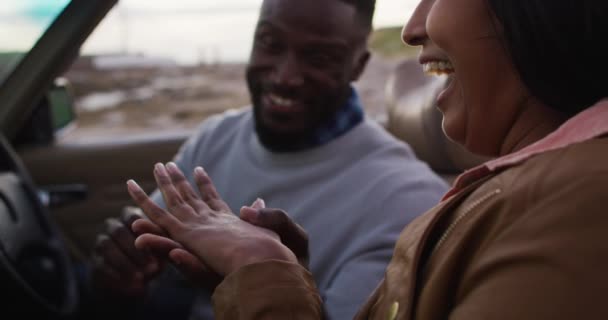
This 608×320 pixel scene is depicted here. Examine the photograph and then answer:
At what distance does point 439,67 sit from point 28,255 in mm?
1308

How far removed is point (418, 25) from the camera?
103 cm

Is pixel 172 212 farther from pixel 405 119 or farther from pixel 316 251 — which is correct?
pixel 405 119

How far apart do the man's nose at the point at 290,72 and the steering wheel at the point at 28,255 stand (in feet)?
2.42

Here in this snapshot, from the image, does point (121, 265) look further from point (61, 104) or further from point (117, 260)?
point (61, 104)

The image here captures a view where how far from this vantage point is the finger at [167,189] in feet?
3.56

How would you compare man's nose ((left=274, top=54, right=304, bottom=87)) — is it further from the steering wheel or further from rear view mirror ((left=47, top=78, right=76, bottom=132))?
rear view mirror ((left=47, top=78, right=76, bottom=132))

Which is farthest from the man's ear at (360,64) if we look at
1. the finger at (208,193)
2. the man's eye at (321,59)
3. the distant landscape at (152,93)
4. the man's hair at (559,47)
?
the man's hair at (559,47)

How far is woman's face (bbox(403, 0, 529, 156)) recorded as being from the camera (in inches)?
35.1

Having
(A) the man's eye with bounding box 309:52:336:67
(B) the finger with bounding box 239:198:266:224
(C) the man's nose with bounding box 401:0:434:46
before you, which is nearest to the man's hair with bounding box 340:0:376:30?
(A) the man's eye with bounding box 309:52:336:67

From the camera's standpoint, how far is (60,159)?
2.71 m

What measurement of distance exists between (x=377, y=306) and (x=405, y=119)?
1.34m

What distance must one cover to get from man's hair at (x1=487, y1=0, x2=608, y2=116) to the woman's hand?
38 cm

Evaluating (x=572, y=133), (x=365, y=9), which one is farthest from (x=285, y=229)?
(x=365, y=9)

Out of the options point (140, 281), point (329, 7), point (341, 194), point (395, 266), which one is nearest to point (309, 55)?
point (329, 7)
